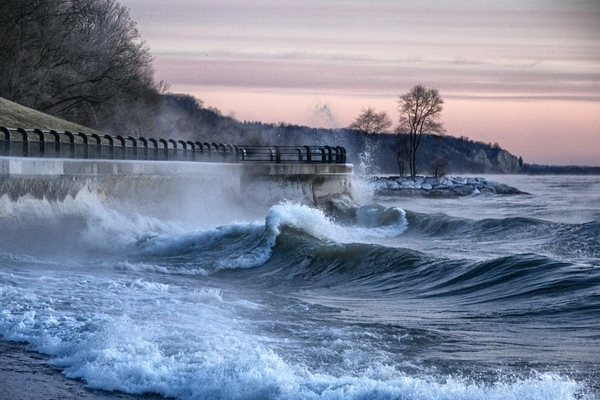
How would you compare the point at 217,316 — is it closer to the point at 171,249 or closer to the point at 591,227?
the point at 171,249

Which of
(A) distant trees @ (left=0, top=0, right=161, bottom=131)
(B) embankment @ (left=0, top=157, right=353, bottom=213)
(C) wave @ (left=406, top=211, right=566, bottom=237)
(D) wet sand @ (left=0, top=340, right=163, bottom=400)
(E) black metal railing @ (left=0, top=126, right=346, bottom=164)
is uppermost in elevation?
(A) distant trees @ (left=0, top=0, right=161, bottom=131)

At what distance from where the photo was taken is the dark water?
780 centimetres

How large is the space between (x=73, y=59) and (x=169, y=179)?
23723mm

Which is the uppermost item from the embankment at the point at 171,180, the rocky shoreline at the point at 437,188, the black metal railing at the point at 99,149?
the black metal railing at the point at 99,149

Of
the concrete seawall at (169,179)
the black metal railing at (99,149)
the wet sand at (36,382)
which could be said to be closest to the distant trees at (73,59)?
the black metal railing at (99,149)

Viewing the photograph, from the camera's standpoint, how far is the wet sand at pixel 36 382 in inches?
298

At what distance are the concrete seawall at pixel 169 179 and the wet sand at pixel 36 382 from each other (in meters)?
11.3

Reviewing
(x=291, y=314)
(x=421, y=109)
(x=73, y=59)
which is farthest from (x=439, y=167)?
(x=291, y=314)

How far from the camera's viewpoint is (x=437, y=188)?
8519 cm

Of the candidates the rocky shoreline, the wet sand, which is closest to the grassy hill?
the wet sand

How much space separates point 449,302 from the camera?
13.8 m

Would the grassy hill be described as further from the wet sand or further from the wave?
the wet sand

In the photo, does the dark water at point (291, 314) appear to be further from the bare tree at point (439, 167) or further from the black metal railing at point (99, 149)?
the bare tree at point (439, 167)

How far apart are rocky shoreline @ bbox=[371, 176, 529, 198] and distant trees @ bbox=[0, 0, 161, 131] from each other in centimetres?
3115
